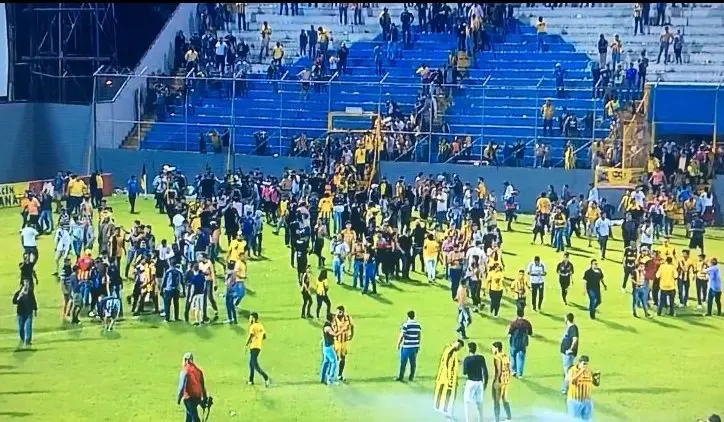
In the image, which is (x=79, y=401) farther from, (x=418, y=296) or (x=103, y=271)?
(x=418, y=296)

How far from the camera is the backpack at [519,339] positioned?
62.0 ft

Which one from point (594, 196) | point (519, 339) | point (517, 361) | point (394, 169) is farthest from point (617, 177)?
point (519, 339)

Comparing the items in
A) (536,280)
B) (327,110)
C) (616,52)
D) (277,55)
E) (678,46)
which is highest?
(678,46)

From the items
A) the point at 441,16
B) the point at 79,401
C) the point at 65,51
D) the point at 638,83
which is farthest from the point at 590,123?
the point at 79,401

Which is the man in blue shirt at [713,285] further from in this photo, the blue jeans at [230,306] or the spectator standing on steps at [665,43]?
the spectator standing on steps at [665,43]

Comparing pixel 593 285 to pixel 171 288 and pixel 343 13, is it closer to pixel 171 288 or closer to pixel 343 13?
pixel 171 288

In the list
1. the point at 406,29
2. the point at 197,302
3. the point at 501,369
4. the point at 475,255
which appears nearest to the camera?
the point at 501,369

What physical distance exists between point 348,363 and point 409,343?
1.60m

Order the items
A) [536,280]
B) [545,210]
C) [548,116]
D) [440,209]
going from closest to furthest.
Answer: [536,280] → [545,210] → [440,209] → [548,116]

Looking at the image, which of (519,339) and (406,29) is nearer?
(519,339)

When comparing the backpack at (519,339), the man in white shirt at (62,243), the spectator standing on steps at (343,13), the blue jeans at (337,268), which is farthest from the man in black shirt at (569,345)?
the spectator standing on steps at (343,13)

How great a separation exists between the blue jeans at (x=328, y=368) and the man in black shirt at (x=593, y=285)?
5.25 m

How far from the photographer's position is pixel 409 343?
18.9 m

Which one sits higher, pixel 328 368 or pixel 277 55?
pixel 277 55
